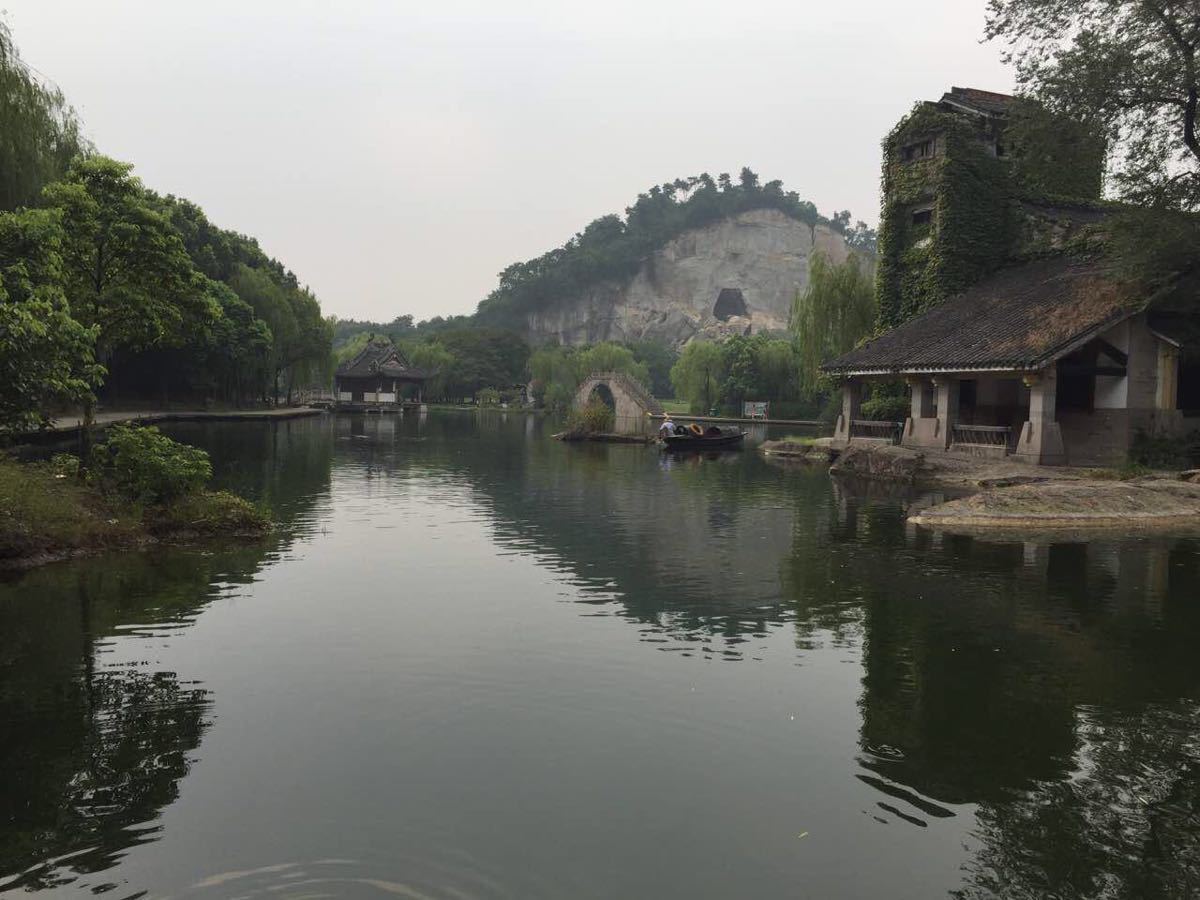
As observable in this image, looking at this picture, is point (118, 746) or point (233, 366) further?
point (233, 366)

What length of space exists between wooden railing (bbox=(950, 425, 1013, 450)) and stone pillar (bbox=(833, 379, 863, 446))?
589 cm

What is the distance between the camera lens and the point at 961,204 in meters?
35.4

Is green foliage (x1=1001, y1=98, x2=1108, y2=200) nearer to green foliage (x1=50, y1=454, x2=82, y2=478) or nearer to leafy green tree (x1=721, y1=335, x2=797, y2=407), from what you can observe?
green foliage (x1=50, y1=454, x2=82, y2=478)

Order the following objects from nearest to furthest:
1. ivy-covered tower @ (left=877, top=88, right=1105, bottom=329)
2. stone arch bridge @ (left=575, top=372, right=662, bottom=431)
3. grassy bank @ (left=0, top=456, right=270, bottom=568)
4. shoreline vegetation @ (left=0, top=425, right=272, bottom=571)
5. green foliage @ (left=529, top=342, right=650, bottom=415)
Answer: grassy bank @ (left=0, top=456, right=270, bottom=568) → shoreline vegetation @ (left=0, top=425, right=272, bottom=571) → ivy-covered tower @ (left=877, top=88, right=1105, bottom=329) → stone arch bridge @ (left=575, top=372, right=662, bottom=431) → green foliage @ (left=529, top=342, right=650, bottom=415)

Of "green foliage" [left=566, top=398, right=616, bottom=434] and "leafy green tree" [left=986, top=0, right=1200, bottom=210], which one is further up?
"leafy green tree" [left=986, top=0, right=1200, bottom=210]

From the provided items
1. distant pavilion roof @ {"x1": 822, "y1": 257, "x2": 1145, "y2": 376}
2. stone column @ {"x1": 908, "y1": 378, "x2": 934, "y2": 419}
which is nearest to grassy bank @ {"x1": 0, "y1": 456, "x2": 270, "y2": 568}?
distant pavilion roof @ {"x1": 822, "y1": 257, "x2": 1145, "y2": 376}

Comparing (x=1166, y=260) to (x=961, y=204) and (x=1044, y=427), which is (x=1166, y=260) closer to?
(x=1044, y=427)

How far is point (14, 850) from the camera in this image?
17.4 ft

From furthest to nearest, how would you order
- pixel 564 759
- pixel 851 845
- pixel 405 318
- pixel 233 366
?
pixel 405 318, pixel 233 366, pixel 564 759, pixel 851 845

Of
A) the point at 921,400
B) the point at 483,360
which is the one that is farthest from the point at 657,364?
the point at 921,400

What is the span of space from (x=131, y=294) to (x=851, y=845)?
1758cm

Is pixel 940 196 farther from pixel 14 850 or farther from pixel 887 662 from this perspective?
pixel 14 850

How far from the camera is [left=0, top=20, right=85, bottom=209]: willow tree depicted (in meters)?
23.2

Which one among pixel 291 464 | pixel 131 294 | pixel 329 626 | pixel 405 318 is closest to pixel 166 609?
pixel 329 626
